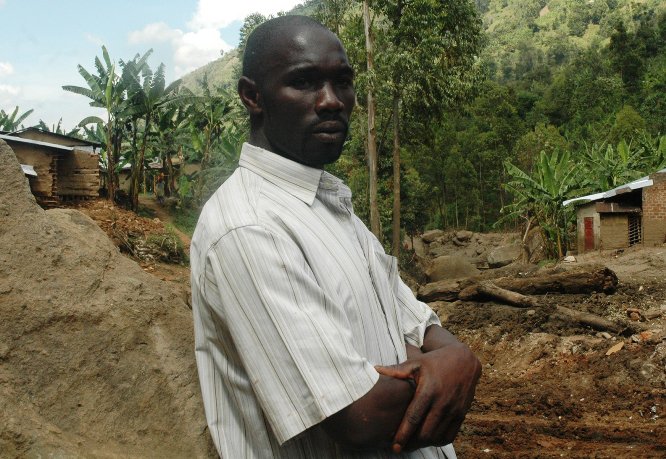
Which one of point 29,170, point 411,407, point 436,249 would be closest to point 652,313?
point 411,407

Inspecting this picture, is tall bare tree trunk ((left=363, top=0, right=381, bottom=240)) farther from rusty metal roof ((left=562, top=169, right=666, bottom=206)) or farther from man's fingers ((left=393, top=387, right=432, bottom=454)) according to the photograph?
man's fingers ((left=393, top=387, right=432, bottom=454))

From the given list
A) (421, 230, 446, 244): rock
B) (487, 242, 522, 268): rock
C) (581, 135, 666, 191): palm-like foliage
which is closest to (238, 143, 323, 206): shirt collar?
(581, 135, 666, 191): palm-like foliage

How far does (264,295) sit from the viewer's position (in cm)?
110

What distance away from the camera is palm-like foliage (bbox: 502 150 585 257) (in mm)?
19188

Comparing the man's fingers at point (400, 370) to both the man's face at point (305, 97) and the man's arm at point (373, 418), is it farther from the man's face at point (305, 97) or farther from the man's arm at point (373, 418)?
the man's face at point (305, 97)

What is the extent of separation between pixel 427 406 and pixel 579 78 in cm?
4944

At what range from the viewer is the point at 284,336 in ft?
3.58

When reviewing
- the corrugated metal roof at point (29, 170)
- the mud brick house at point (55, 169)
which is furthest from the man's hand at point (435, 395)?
A: the mud brick house at point (55, 169)

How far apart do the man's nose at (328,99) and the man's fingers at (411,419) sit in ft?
1.96

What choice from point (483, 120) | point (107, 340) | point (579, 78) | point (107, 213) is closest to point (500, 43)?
point (579, 78)

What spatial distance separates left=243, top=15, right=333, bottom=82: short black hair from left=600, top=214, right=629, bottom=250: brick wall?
17796 millimetres

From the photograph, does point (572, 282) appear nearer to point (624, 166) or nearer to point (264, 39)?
point (624, 166)

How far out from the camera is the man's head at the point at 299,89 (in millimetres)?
1357

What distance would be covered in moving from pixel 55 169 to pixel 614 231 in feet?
46.4
